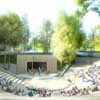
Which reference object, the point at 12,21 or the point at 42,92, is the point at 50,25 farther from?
the point at 42,92

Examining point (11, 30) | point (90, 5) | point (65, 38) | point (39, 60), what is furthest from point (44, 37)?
point (90, 5)

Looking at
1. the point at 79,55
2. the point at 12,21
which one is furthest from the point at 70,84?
the point at 12,21

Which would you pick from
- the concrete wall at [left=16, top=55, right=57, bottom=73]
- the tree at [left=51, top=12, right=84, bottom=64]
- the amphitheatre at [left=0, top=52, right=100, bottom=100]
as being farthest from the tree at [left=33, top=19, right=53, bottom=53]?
the amphitheatre at [left=0, top=52, right=100, bottom=100]

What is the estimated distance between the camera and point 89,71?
5.98m

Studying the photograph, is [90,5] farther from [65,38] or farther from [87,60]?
[87,60]

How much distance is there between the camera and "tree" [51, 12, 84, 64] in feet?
21.2

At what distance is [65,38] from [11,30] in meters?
2.33

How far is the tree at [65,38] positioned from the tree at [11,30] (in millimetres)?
1626

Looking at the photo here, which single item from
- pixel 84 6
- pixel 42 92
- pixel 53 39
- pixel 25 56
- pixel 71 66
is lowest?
pixel 42 92

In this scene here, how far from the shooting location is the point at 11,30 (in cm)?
718

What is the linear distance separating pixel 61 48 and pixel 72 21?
1.10m

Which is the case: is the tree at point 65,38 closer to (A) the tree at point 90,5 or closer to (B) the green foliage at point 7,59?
(B) the green foliage at point 7,59

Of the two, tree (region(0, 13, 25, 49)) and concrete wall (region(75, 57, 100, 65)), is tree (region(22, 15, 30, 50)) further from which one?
concrete wall (region(75, 57, 100, 65))

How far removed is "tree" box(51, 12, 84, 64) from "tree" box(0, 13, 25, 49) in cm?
163
